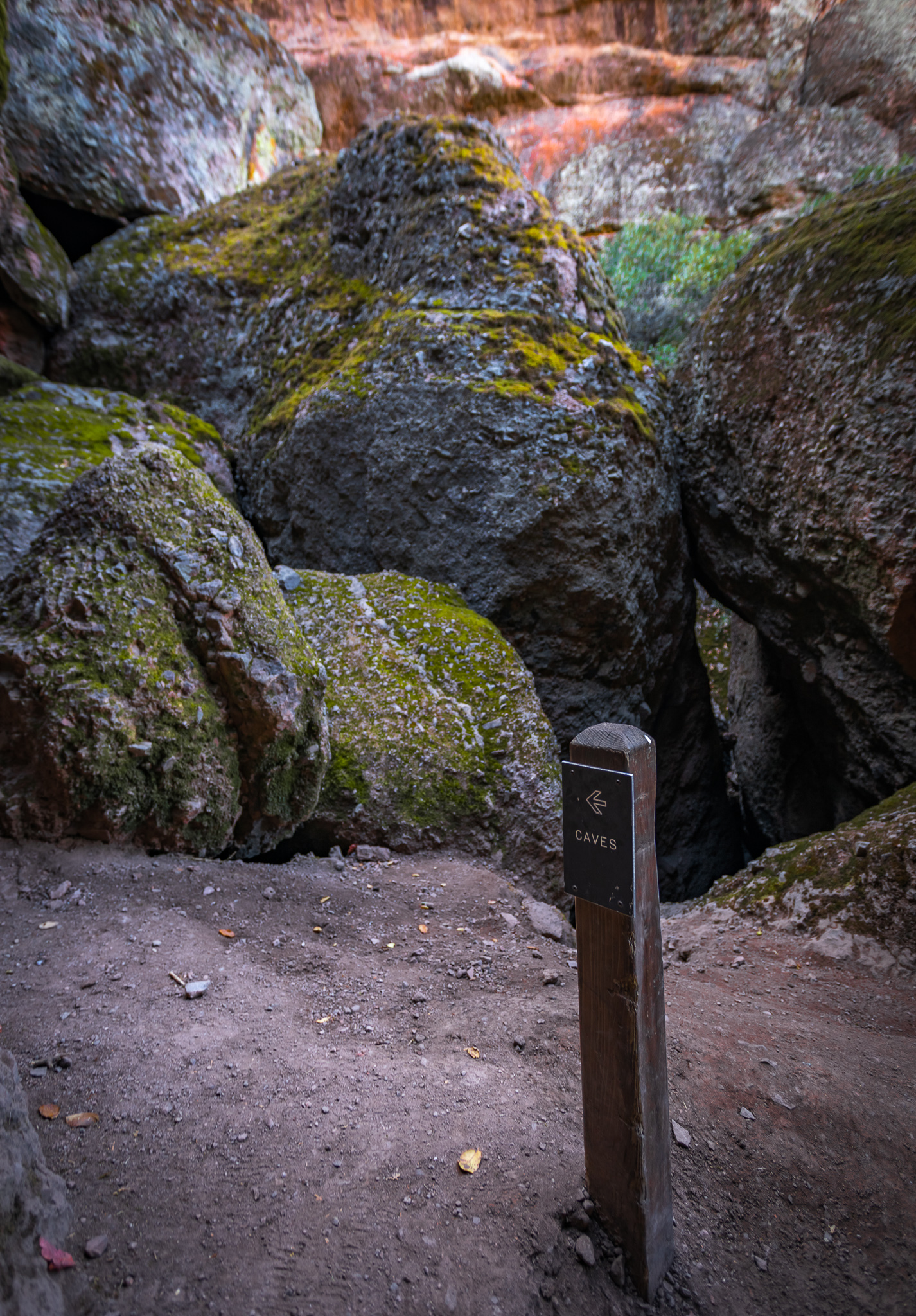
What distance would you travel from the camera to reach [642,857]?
1.49m

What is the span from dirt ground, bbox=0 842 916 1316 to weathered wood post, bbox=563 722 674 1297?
157mm

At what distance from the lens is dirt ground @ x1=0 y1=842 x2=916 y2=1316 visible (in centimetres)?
151

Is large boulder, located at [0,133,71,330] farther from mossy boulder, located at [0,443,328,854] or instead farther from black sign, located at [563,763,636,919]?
black sign, located at [563,763,636,919]

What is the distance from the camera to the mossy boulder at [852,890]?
310 centimetres

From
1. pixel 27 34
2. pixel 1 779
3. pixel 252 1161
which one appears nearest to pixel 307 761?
pixel 1 779

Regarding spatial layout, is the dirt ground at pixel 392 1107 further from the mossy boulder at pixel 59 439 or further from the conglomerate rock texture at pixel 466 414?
the conglomerate rock texture at pixel 466 414

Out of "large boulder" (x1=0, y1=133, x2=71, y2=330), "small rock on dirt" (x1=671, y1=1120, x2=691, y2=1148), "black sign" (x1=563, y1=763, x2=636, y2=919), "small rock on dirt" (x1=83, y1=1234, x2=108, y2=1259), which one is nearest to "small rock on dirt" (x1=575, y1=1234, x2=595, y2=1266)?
"small rock on dirt" (x1=671, y1=1120, x2=691, y2=1148)

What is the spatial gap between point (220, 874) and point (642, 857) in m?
2.20

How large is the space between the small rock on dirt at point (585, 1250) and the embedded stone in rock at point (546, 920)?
5.22 ft

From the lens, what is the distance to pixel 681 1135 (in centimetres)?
200

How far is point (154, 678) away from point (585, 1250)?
2.41 metres

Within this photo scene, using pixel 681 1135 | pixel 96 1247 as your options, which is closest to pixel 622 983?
pixel 681 1135

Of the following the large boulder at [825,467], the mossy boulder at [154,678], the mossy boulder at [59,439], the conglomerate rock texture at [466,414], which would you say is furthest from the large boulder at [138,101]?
the large boulder at [825,467]

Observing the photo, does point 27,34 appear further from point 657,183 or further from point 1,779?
point 657,183
